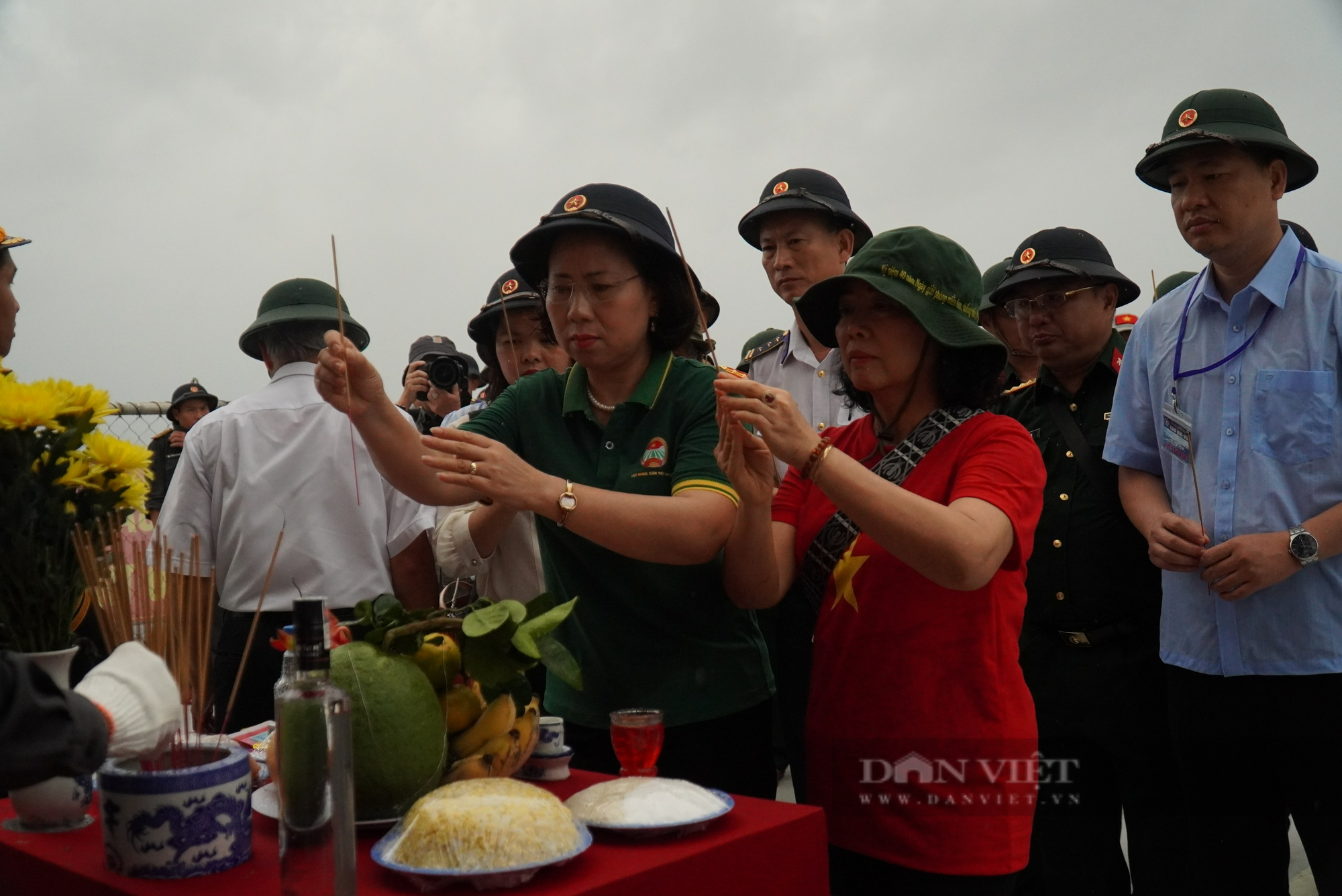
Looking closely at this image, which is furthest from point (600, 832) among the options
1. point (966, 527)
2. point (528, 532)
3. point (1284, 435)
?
point (1284, 435)

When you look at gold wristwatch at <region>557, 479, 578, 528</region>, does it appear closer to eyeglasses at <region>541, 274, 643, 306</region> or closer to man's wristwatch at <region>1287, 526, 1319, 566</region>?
eyeglasses at <region>541, 274, 643, 306</region>

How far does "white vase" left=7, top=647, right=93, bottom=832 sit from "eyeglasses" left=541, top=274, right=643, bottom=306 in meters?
1.03

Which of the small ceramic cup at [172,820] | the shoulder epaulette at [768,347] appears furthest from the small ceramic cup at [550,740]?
the shoulder epaulette at [768,347]

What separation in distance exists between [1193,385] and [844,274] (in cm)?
118

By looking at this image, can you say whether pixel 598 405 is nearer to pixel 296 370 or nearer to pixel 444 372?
pixel 296 370

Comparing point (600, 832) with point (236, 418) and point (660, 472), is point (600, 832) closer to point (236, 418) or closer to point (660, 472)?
point (660, 472)

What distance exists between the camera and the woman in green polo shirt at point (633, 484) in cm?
187

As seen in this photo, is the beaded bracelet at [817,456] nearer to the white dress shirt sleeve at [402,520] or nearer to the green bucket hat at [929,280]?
the green bucket hat at [929,280]

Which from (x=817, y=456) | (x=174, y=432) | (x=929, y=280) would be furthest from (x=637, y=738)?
(x=174, y=432)

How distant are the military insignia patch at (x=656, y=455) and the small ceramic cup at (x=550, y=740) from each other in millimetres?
532

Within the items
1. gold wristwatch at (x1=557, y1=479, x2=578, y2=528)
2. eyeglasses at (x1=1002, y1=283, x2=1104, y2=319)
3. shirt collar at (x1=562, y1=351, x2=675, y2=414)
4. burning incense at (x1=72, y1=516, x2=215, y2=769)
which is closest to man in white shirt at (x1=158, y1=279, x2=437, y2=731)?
shirt collar at (x1=562, y1=351, x2=675, y2=414)

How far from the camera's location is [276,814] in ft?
4.29

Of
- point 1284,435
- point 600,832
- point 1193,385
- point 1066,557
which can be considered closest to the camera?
point 600,832

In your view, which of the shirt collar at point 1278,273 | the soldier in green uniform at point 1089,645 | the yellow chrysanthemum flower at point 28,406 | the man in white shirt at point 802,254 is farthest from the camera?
the man in white shirt at point 802,254
